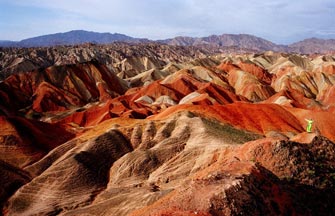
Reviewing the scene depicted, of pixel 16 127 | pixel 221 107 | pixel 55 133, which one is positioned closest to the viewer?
pixel 16 127

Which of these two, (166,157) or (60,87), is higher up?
(166,157)

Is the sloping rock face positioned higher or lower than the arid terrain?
lower

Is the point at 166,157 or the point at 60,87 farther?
the point at 60,87

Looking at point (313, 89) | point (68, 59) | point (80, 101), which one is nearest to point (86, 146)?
point (80, 101)

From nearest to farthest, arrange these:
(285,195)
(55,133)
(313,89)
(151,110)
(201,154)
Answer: (285,195), (201,154), (55,133), (151,110), (313,89)

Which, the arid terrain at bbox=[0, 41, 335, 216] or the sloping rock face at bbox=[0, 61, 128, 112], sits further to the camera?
the sloping rock face at bbox=[0, 61, 128, 112]

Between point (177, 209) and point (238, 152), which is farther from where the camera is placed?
point (238, 152)

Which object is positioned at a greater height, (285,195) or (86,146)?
(285,195)

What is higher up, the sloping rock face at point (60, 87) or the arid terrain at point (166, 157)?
the arid terrain at point (166, 157)

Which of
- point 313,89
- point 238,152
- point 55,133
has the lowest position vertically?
point 313,89

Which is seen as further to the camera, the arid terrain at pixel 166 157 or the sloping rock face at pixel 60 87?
the sloping rock face at pixel 60 87

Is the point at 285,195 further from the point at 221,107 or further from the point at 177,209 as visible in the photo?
the point at 221,107
